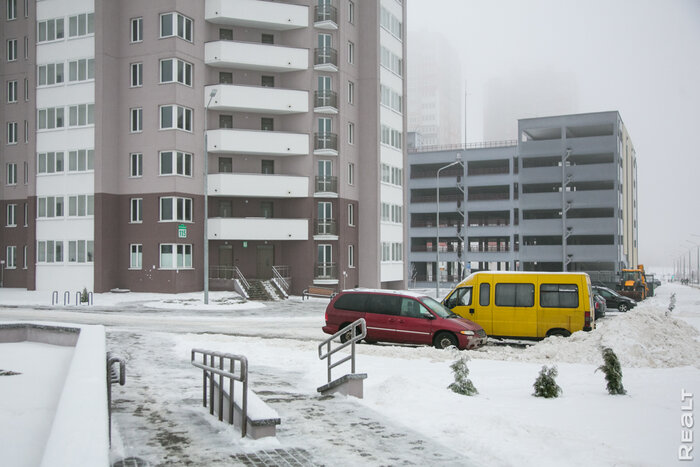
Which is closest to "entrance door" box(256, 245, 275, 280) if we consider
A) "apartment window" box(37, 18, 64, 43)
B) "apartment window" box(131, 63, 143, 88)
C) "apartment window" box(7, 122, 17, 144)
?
"apartment window" box(131, 63, 143, 88)

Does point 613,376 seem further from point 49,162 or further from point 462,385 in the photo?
point 49,162

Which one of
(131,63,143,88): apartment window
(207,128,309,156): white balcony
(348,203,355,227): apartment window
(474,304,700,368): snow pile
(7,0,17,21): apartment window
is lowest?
(474,304,700,368): snow pile

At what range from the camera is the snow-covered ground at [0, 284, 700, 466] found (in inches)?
300

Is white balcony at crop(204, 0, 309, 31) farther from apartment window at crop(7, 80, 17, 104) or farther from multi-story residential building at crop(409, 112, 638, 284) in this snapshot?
multi-story residential building at crop(409, 112, 638, 284)

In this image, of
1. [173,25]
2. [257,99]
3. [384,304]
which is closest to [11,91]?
[173,25]

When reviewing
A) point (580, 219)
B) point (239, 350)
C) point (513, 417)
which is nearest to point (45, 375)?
point (239, 350)

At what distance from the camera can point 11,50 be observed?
52.0m

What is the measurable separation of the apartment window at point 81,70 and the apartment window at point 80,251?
11.2m

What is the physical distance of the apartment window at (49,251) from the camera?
45688mm

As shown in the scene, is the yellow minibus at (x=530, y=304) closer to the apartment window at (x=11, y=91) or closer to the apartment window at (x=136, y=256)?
the apartment window at (x=136, y=256)

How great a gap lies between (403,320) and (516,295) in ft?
14.2

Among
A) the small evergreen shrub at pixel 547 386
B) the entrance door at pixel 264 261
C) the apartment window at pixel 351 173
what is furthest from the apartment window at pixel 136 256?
the small evergreen shrub at pixel 547 386

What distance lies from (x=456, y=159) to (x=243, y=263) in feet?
168

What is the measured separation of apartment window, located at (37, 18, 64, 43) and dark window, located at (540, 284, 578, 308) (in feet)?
Answer: 130
